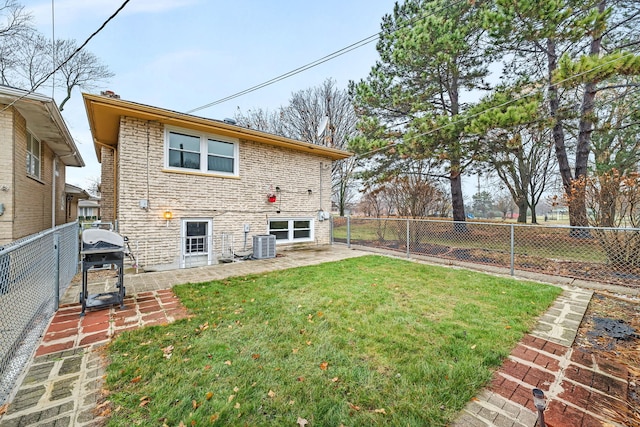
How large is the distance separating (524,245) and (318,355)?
8.52 metres

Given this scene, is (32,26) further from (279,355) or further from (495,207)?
(495,207)

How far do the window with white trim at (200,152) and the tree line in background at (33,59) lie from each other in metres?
6.93

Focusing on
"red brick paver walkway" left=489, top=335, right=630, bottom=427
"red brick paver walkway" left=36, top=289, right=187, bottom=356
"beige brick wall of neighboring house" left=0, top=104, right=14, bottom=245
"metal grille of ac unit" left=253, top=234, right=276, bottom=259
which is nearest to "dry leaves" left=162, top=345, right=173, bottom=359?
"red brick paver walkway" left=36, top=289, right=187, bottom=356

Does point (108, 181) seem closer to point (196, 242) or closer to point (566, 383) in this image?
point (196, 242)

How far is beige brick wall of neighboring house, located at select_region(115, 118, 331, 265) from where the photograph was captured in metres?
6.83

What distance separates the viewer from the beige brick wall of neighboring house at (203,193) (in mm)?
6828

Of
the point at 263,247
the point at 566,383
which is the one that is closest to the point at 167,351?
the point at 566,383

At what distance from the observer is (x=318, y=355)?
270 cm

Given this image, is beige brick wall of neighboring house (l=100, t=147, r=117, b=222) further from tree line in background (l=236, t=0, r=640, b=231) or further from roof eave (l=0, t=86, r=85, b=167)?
tree line in background (l=236, t=0, r=640, b=231)

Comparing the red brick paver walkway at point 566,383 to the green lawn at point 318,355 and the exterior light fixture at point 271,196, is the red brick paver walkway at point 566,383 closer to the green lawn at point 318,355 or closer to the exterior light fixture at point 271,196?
the green lawn at point 318,355

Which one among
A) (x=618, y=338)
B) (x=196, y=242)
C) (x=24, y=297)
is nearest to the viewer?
(x=24, y=297)

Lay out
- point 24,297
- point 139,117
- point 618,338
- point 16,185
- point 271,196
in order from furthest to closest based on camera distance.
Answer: point 271,196 < point 139,117 < point 16,185 < point 618,338 < point 24,297

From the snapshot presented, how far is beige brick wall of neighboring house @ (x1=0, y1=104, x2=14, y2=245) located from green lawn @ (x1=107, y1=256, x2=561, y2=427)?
4.93 metres

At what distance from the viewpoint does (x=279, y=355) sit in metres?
2.71
